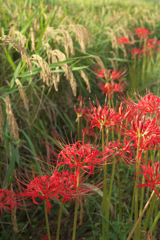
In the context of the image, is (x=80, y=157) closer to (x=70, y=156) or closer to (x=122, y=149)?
(x=70, y=156)

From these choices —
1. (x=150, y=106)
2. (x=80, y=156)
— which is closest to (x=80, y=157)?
(x=80, y=156)

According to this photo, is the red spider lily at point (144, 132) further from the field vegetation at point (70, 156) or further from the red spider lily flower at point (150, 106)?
the red spider lily flower at point (150, 106)

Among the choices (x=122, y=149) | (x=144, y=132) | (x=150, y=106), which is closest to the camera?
(x=144, y=132)

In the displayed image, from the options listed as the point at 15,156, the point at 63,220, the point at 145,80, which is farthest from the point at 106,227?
the point at 145,80

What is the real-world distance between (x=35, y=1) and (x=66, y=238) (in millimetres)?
2492

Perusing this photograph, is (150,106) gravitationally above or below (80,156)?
above

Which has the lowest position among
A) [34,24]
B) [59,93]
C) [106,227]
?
[106,227]

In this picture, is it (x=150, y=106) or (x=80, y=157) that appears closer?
(x=80, y=157)

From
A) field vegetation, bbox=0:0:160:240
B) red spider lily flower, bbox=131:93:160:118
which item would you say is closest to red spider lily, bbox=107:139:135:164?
field vegetation, bbox=0:0:160:240

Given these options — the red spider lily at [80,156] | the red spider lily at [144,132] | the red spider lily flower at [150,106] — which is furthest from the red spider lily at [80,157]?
the red spider lily flower at [150,106]

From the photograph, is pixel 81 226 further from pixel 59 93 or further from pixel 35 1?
pixel 35 1

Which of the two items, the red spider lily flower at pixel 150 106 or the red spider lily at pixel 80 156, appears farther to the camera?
the red spider lily flower at pixel 150 106

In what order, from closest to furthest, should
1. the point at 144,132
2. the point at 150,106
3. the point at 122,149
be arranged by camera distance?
the point at 144,132, the point at 122,149, the point at 150,106

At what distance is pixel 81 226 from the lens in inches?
68.7
